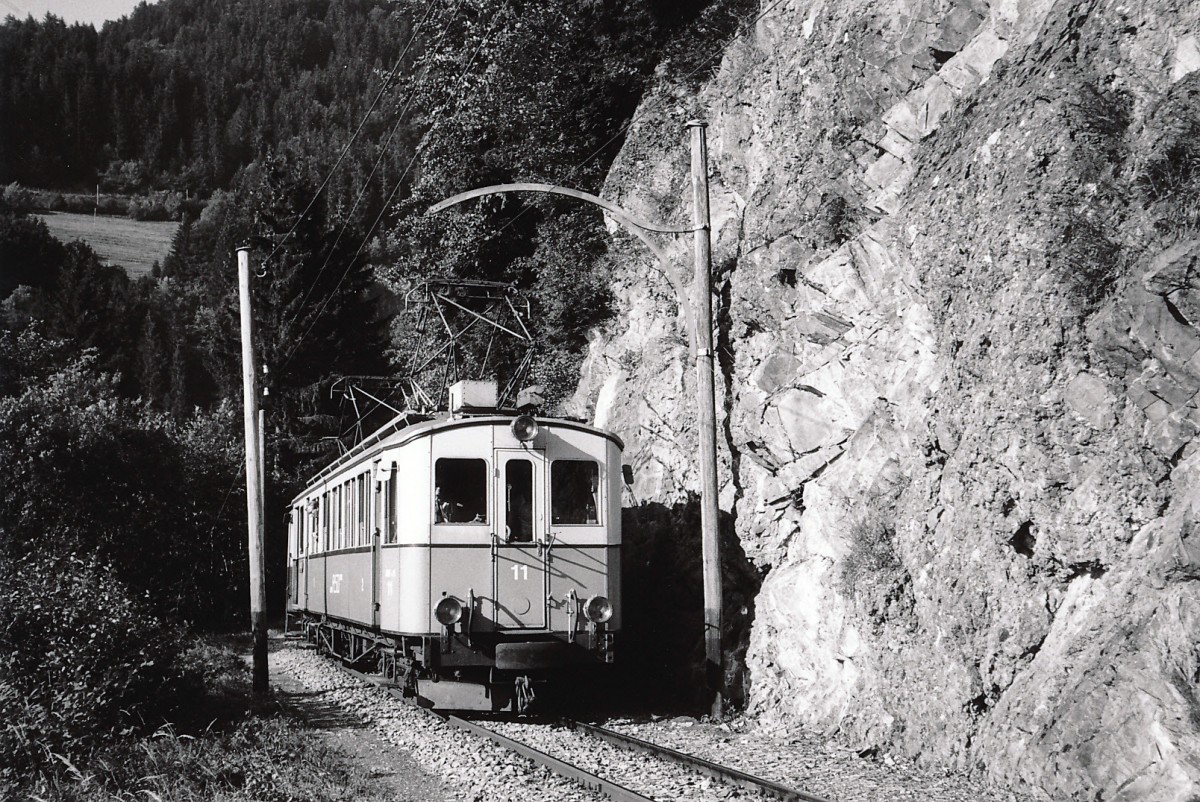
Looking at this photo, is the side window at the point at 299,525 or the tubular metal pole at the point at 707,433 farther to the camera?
the side window at the point at 299,525

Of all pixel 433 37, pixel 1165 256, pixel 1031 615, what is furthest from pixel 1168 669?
pixel 433 37

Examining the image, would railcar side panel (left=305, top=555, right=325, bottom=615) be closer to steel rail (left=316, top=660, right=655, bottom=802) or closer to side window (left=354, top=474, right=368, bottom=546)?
side window (left=354, top=474, right=368, bottom=546)

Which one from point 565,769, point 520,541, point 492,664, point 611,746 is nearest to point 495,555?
point 520,541

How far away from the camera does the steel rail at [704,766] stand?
7.86m

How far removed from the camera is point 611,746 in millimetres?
10586

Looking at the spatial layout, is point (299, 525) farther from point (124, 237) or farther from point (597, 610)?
point (124, 237)

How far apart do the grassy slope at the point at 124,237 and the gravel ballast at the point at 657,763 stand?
161 feet

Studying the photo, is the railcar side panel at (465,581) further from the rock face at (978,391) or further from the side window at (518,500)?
the rock face at (978,391)

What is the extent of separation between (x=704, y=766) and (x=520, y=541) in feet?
12.0

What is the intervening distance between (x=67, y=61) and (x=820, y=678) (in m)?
33.8

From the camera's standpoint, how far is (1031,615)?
846 cm

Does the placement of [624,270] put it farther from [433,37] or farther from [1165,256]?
[1165,256]

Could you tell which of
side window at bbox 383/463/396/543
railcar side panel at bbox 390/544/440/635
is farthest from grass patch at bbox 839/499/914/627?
side window at bbox 383/463/396/543

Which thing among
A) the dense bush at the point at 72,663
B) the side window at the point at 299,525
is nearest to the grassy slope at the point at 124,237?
the side window at the point at 299,525
